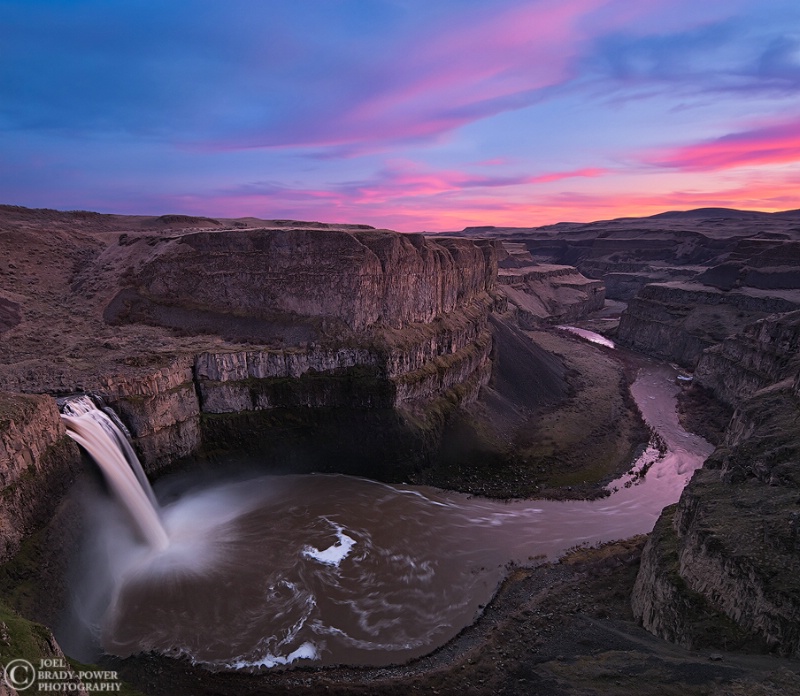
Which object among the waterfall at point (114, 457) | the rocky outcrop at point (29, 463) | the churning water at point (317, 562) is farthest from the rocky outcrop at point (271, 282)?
the rocky outcrop at point (29, 463)

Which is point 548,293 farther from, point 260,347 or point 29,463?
point 29,463

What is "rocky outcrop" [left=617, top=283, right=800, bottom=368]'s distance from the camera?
192ft

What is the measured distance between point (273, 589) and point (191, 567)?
4.14 m

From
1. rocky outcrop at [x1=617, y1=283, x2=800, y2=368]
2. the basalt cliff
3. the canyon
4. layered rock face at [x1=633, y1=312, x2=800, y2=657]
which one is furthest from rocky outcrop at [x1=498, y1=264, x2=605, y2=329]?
layered rock face at [x1=633, y1=312, x2=800, y2=657]

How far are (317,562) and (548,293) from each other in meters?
84.9

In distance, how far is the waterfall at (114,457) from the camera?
22.6 m

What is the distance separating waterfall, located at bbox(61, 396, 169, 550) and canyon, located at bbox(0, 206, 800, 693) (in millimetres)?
956

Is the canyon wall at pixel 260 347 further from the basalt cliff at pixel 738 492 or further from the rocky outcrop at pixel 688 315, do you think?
the rocky outcrop at pixel 688 315

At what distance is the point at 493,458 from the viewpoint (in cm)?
3522

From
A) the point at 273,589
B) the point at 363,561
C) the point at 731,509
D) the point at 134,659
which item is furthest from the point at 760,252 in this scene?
the point at 134,659

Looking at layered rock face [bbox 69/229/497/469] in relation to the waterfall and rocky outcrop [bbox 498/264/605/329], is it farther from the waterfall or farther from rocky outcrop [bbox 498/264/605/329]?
rocky outcrop [bbox 498/264/605/329]

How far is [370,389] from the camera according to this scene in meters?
34.0

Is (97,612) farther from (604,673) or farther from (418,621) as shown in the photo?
(604,673)
